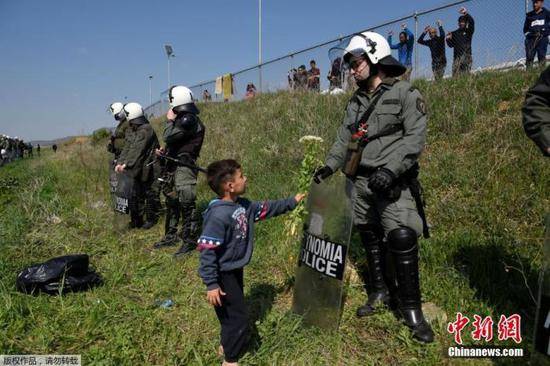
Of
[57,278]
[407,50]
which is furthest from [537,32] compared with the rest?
[57,278]

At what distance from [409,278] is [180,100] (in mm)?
3437

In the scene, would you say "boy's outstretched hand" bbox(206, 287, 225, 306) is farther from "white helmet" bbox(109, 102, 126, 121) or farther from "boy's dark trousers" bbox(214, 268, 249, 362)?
"white helmet" bbox(109, 102, 126, 121)

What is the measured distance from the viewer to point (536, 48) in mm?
6293

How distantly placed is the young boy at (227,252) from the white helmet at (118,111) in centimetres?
481

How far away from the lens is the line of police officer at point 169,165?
4.70m

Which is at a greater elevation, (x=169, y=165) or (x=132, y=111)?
(x=132, y=111)

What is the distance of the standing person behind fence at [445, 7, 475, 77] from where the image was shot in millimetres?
6910

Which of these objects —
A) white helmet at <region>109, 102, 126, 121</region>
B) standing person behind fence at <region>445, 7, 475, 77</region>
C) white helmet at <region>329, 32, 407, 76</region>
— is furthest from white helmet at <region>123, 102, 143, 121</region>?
standing person behind fence at <region>445, 7, 475, 77</region>

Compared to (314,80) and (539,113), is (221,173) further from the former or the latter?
(314,80)

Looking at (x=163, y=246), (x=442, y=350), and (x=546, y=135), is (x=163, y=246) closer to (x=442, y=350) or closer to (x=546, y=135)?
(x=442, y=350)

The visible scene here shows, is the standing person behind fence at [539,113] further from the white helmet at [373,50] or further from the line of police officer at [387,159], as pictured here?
the white helmet at [373,50]

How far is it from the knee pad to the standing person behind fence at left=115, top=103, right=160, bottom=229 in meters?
4.30

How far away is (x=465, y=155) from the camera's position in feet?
15.7

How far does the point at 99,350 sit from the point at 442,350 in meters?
2.36
